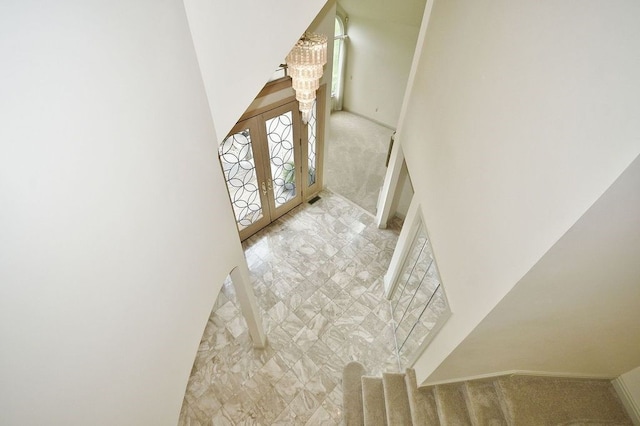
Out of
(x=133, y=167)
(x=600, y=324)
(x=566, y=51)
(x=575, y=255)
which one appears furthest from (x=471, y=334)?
(x=133, y=167)

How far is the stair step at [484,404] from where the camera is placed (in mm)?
2623

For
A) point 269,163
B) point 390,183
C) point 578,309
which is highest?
point 578,309

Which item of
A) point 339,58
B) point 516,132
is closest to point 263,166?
point 516,132

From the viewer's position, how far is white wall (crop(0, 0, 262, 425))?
0.95m

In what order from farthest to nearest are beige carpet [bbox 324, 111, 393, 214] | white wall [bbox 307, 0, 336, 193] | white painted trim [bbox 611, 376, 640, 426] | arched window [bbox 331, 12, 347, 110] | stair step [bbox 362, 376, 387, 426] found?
arched window [bbox 331, 12, 347, 110] < beige carpet [bbox 324, 111, 393, 214] < white wall [bbox 307, 0, 336, 193] < stair step [bbox 362, 376, 387, 426] < white painted trim [bbox 611, 376, 640, 426]

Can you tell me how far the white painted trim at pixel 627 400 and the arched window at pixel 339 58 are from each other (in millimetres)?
7155

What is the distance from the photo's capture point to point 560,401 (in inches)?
102

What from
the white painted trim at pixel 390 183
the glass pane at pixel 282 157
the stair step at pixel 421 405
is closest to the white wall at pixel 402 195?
the white painted trim at pixel 390 183

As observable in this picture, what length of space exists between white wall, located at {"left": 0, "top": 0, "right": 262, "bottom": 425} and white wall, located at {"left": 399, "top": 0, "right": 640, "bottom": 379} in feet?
6.44

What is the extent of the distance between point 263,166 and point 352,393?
133 inches

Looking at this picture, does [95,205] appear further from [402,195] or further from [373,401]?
[402,195]

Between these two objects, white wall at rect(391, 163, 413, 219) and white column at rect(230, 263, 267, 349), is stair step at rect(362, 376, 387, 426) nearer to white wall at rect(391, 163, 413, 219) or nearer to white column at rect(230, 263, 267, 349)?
white column at rect(230, 263, 267, 349)

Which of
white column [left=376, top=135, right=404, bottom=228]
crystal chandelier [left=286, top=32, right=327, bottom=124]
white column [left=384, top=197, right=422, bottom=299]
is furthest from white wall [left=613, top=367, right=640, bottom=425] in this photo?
crystal chandelier [left=286, top=32, right=327, bottom=124]

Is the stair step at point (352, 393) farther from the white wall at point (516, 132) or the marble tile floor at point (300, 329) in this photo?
the white wall at point (516, 132)
